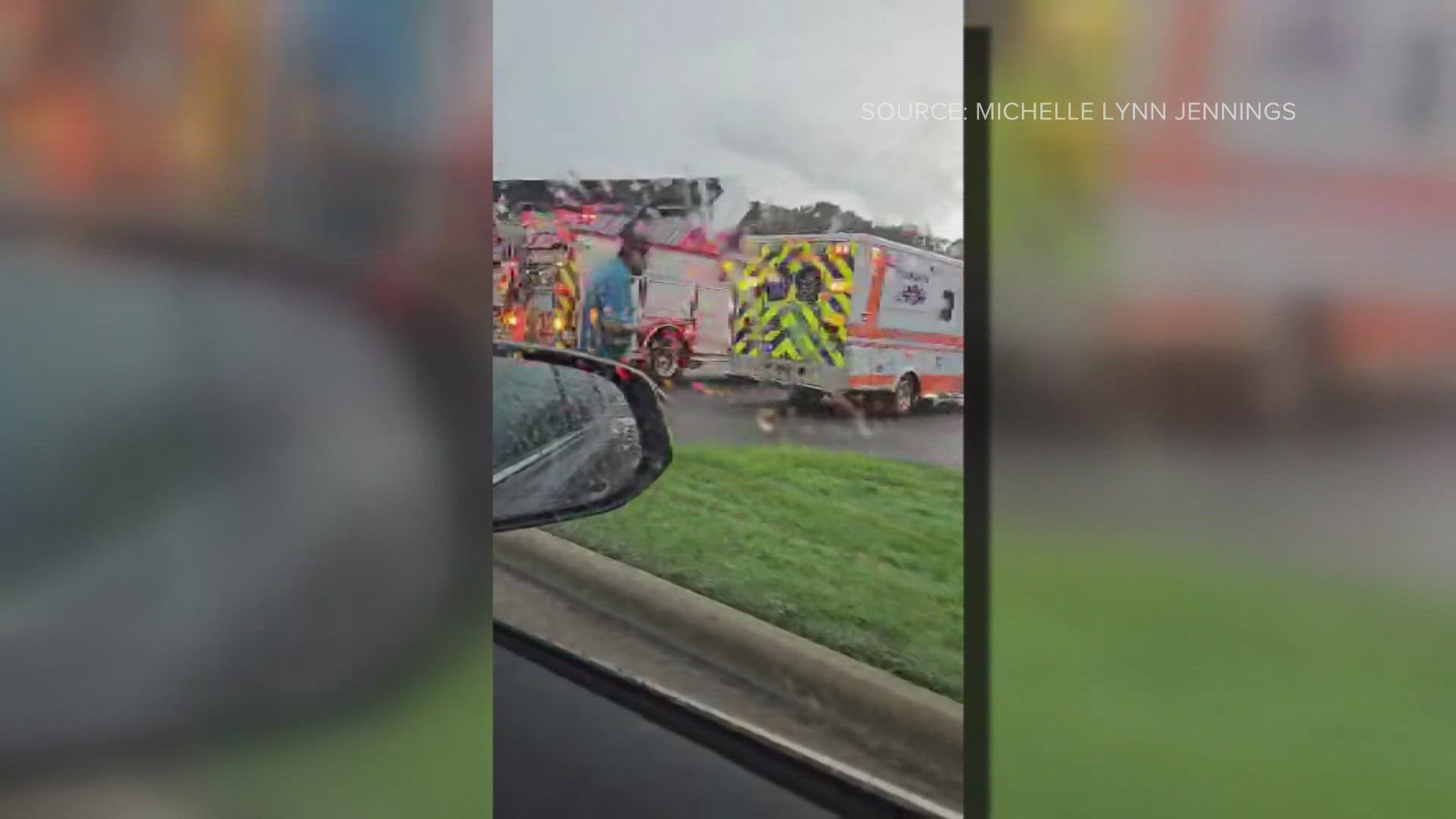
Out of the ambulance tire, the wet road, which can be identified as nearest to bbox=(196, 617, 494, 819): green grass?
the wet road

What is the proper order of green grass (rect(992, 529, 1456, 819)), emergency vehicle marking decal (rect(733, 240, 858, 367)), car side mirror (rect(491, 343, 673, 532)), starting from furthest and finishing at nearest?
car side mirror (rect(491, 343, 673, 532)) → emergency vehicle marking decal (rect(733, 240, 858, 367)) → green grass (rect(992, 529, 1456, 819))

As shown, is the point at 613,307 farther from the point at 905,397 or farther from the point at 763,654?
the point at 763,654

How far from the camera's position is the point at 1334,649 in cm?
190

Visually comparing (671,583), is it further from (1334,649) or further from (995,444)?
(1334,649)

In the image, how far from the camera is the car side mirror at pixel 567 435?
2.14 meters

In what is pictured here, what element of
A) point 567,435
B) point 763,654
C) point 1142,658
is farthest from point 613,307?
point 1142,658

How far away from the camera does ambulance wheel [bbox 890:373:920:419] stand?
1.98 meters

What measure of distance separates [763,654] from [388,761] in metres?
0.96

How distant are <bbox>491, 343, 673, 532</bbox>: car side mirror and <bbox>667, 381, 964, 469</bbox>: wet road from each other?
71 mm

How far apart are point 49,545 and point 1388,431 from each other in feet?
9.66

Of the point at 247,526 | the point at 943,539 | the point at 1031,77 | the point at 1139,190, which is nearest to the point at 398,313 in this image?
the point at 247,526

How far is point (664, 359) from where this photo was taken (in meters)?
2.12

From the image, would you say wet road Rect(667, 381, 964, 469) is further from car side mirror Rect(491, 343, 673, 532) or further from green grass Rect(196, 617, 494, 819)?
green grass Rect(196, 617, 494, 819)

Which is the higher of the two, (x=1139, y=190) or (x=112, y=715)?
(x=1139, y=190)
